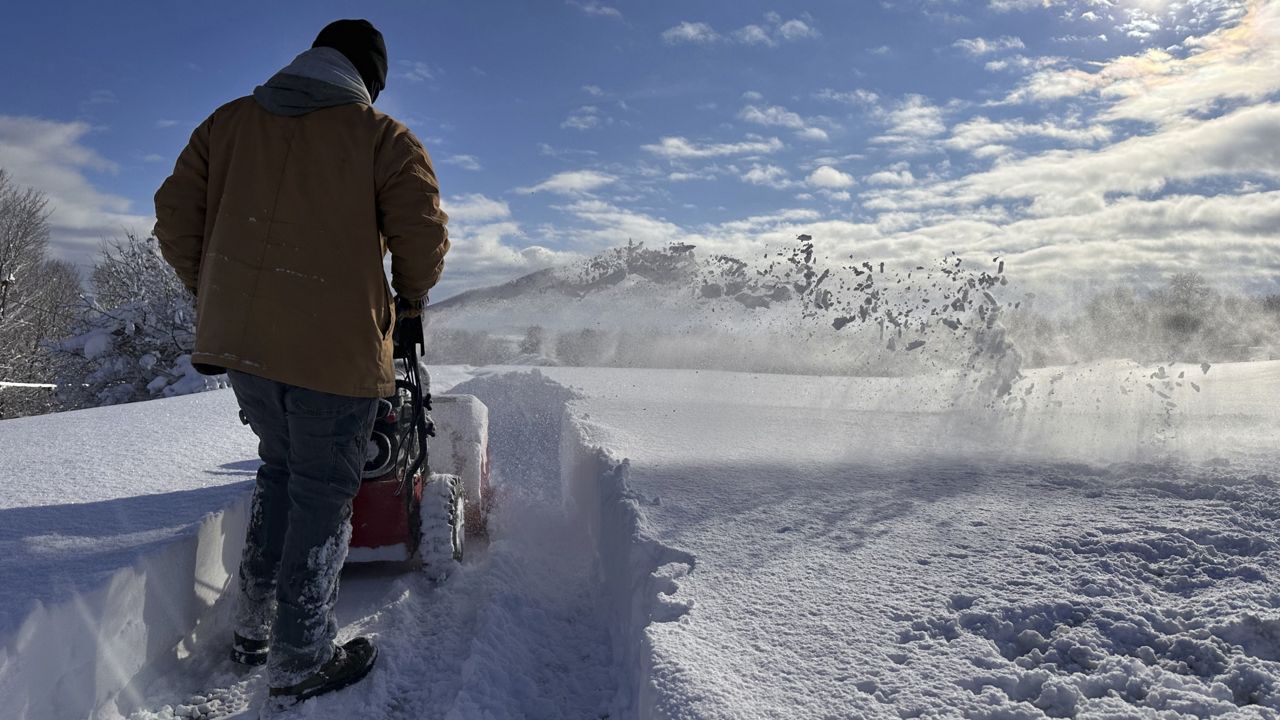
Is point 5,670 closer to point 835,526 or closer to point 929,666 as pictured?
point 929,666

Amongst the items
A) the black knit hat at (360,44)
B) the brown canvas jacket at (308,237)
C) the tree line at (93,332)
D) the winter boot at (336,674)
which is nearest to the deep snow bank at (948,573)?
the winter boot at (336,674)

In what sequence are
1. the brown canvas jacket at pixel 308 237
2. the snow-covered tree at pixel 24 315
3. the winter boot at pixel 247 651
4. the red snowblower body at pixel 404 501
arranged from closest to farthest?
the brown canvas jacket at pixel 308 237, the winter boot at pixel 247 651, the red snowblower body at pixel 404 501, the snow-covered tree at pixel 24 315

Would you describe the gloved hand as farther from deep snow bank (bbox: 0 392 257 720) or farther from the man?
deep snow bank (bbox: 0 392 257 720)

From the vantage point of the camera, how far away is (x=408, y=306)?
116 inches

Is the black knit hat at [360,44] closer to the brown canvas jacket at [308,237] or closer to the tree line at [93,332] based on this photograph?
the brown canvas jacket at [308,237]

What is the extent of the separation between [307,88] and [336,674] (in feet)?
6.61

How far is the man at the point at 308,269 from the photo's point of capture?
255cm

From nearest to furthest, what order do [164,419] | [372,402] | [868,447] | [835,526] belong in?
[372,402] < [835,526] < [868,447] < [164,419]

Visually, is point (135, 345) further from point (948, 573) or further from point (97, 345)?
point (948, 573)

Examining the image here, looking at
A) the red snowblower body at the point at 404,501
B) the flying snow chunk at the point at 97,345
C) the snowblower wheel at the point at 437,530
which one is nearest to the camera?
the red snowblower body at the point at 404,501

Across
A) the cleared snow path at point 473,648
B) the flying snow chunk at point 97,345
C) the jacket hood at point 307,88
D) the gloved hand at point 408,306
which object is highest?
the jacket hood at point 307,88

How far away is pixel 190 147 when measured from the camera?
2727 millimetres

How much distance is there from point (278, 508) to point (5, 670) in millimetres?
1027

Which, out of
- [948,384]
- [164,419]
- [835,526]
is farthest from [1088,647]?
[948,384]
